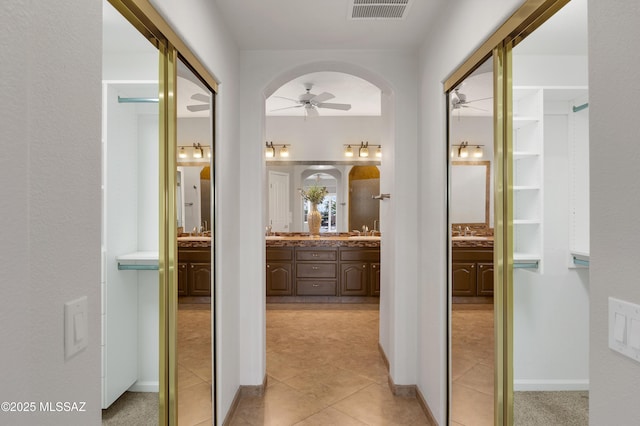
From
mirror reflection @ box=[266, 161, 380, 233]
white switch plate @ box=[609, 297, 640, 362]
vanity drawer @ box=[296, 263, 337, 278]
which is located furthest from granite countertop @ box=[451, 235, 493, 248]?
mirror reflection @ box=[266, 161, 380, 233]

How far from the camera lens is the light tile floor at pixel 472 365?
178 centimetres

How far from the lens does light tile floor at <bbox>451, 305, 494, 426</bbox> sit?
1.78 m

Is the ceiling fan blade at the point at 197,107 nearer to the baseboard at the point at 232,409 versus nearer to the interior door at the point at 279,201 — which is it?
the baseboard at the point at 232,409

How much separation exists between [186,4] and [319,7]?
877 mm

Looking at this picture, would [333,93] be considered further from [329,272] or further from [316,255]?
[329,272]

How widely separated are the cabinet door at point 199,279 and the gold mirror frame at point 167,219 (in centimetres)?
20

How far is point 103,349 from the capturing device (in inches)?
46.4

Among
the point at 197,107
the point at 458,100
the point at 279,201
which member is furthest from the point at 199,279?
the point at 279,201

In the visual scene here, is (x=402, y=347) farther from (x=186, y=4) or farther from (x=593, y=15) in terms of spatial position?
(x=186, y=4)

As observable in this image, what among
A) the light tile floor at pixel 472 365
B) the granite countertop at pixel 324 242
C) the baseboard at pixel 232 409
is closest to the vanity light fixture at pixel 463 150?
the light tile floor at pixel 472 365

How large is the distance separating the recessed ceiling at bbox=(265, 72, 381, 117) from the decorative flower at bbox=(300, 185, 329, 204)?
1209mm

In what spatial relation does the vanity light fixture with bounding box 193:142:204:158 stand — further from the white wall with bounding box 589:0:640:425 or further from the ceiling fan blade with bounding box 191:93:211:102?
the white wall with bounding box 589:0:640:425
